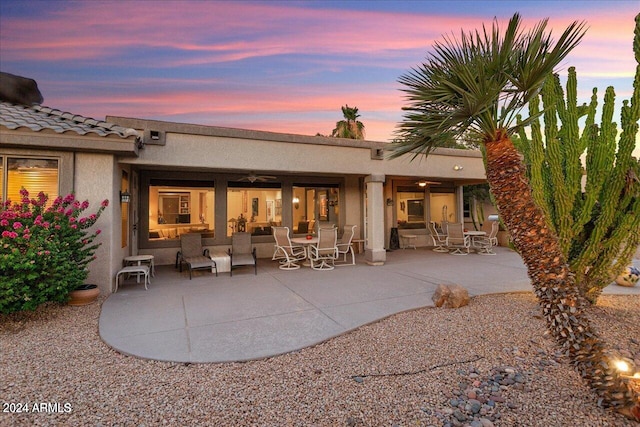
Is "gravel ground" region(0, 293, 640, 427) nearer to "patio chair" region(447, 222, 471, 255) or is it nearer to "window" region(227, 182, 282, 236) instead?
"window" region(227, 182, 282, 236)

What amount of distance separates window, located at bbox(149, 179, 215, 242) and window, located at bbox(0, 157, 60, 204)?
11.5ft

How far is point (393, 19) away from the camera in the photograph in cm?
830

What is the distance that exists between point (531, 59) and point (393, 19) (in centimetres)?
683

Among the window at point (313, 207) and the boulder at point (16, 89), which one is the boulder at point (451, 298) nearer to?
the window at point (313, 207)

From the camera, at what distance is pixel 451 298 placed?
4.91 m

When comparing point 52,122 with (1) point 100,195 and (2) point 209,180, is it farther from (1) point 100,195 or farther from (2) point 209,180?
(2) point 209,180

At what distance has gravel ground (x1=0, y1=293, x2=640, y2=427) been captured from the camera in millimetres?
2283

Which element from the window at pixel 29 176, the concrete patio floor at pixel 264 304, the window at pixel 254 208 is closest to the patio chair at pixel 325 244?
the concrete patio floor at pixel 264 304

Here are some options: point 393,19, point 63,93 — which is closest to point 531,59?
point 393,19

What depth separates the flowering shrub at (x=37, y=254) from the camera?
4113 mm

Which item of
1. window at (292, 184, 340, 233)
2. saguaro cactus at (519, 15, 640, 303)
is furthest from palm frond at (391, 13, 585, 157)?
window at (292, 184, 340, 233)

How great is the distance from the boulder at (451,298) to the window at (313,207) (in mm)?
6384

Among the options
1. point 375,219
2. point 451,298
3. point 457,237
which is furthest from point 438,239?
point 451,298

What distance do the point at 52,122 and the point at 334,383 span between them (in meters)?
6.82
